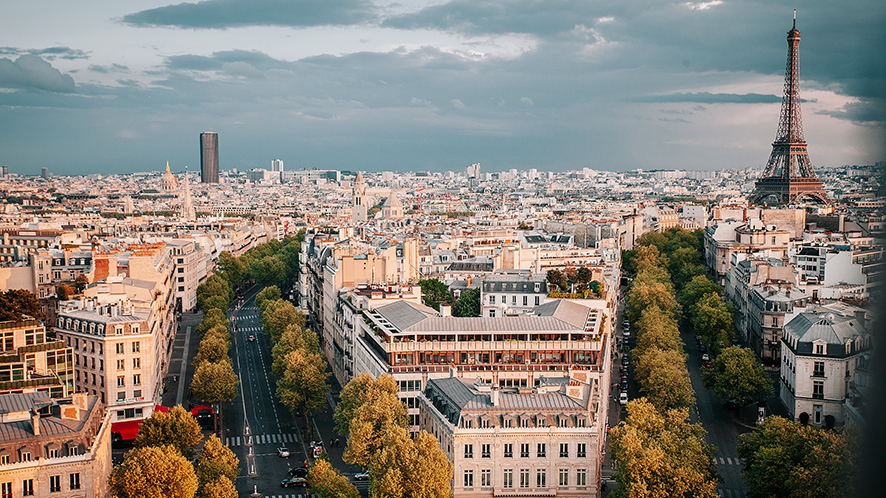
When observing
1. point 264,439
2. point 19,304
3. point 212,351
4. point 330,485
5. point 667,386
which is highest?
point 19,304

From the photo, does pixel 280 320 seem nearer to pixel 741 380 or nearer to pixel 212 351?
pixel 212 351

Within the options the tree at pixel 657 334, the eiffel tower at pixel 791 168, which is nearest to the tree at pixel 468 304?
the tree at pixel 657 334

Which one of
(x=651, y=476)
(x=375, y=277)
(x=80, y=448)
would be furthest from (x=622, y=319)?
(x=80, y=448)

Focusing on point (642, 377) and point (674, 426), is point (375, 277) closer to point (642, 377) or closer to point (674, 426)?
point (642, 377)

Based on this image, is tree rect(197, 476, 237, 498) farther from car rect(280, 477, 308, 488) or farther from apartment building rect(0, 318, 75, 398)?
apartment building rect(0, 318, 75, 398)

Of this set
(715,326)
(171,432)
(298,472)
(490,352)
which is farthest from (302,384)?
(715,326)

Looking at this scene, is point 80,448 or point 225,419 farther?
point 225,419
